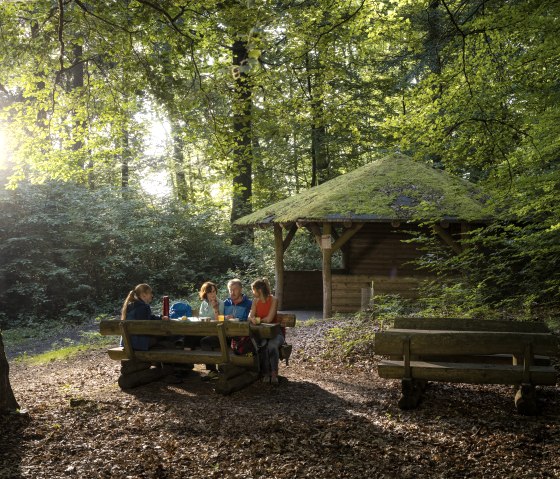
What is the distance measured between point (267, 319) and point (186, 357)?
122 centimetres

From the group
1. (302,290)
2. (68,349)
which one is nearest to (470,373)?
(68,349)

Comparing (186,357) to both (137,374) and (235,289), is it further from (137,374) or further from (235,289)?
(235,289)

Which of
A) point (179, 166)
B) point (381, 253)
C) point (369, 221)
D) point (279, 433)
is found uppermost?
point (179, 166)

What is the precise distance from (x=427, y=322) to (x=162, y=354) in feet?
11.8

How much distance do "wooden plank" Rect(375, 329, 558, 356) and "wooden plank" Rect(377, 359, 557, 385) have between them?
7.8 inches

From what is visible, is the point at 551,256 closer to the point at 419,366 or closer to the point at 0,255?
the point at 419,366

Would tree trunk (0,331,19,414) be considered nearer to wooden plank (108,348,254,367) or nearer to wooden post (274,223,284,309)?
wooden plank (108,348,254,367)

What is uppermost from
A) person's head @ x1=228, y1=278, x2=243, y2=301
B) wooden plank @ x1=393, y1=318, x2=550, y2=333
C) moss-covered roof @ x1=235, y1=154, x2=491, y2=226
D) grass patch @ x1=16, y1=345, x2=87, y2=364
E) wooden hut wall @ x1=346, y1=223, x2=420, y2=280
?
moss-covered roof @ x1=235, y1=154, x2=491, y2=226

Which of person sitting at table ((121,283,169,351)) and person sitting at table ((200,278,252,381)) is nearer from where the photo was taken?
person sitting at table ((121,283,169,351))

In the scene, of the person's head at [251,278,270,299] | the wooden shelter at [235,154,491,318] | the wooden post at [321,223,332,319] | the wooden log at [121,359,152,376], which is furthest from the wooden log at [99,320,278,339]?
the wooden post at [321,223,332,319]

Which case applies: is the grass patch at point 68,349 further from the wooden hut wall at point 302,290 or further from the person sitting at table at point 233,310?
the wooden hut wall at point 302,290

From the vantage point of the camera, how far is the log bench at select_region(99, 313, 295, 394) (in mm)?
7766

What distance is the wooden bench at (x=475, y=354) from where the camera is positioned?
6.20 meters

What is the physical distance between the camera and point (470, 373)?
254 inches
